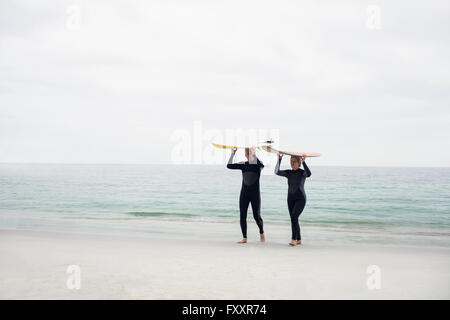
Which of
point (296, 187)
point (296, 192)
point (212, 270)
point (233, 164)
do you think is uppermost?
point (233, 164)

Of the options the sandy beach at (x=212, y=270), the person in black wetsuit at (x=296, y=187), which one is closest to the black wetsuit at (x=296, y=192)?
the person in black wetsuit at (x=296, y=187)

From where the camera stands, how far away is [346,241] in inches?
400

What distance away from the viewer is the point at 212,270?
6.11 m

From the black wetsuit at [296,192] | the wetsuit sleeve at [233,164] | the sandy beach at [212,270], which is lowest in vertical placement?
the sandy beach at [212,270]

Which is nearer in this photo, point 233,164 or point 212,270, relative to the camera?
point 212,270

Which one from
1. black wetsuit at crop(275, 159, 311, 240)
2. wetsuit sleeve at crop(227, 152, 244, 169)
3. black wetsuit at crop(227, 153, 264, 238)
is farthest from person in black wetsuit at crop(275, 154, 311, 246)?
wetsuit sleeve at crop(227, 152, 244, 169)

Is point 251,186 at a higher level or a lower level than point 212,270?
higher

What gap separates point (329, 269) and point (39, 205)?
20.6 meters

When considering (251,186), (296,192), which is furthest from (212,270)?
(296,192)

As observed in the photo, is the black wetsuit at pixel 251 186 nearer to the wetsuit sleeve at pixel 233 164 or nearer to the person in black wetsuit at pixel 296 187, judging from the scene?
the wetsuit sleeve at pixel 233 164

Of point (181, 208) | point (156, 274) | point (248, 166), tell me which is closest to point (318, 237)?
point (248, 166)

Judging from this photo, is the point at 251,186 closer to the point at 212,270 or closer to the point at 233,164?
the point at 233,164

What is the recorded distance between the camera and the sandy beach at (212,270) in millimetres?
4965

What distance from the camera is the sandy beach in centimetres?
496
